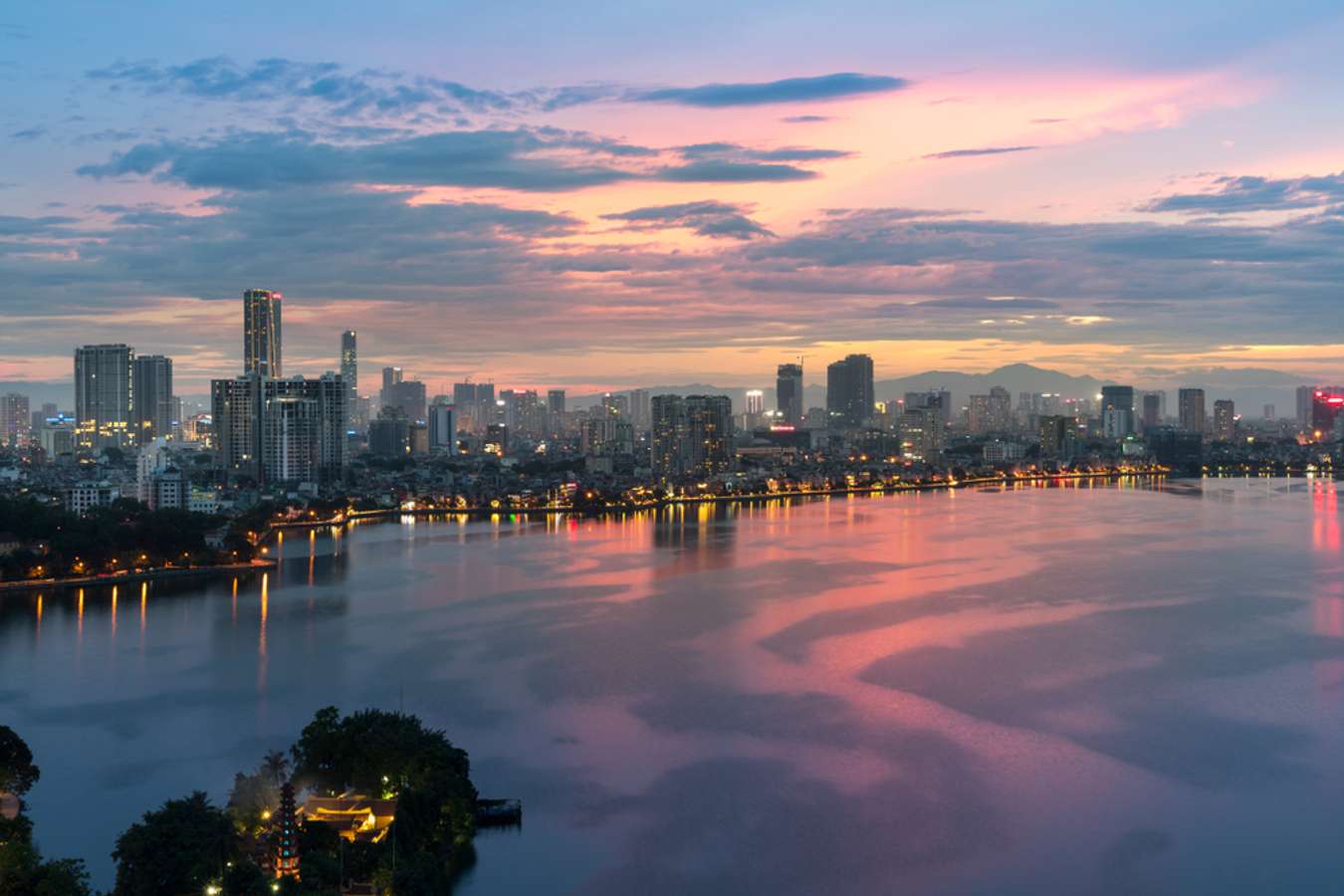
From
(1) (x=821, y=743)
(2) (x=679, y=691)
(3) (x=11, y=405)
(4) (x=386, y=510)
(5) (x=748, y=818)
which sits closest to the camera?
(5) (x=748, y=818)

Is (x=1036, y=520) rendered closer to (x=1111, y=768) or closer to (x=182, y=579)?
(x=182, y=579)

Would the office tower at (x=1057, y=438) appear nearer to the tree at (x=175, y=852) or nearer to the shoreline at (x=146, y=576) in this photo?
the shoreline at (x=146, y=576)

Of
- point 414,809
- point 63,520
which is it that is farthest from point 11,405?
point 414,809

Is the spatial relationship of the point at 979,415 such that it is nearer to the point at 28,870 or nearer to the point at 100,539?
the point at 100,539

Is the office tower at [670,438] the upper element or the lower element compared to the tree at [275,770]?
upper

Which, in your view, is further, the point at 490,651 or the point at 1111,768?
the point at 490,651

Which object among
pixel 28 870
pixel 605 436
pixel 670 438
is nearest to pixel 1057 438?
pixel 605 436

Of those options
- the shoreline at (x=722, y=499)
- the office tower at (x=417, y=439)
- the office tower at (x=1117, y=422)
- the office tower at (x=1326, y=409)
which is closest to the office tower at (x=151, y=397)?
the office tower at (x=417, y=439)
